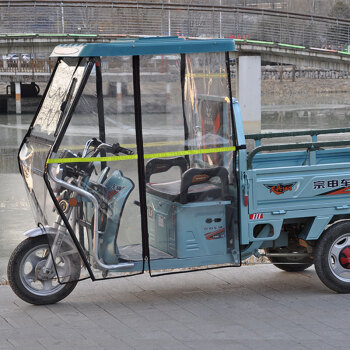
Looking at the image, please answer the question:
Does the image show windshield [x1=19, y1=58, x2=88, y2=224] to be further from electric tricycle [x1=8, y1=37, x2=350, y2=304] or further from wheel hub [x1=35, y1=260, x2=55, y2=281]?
wheel hub [x1=35, y1=260, x2=55, y2=281]

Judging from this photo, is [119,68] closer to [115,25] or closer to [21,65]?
[115,25]

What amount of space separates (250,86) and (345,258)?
87.9 ft

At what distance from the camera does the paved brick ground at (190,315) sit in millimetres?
5375

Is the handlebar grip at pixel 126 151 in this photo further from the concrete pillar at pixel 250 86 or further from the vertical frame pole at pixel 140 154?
the concrete pillar at pixel 250 86

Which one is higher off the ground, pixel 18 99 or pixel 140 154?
pixel 140 154

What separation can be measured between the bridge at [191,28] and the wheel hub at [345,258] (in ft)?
83.5

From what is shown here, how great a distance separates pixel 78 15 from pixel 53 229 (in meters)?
26.9

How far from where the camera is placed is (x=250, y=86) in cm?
3294

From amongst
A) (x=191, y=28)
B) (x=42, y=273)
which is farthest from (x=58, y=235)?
(x=191, y=28)

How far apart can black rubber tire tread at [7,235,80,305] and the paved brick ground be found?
7cm

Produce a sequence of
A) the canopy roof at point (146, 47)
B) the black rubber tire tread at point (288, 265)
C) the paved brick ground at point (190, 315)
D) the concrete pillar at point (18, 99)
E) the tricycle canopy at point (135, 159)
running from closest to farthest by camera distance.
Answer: the paved brick ground at point (190, 315)
the canopy roof at point (146, 47)
the tricycle canopy at point (135, 159)
the black rubber tire tread at point (288, 265)
the concrete pillar at point (18, 99)

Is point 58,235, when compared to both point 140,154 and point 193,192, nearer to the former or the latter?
point 140,154

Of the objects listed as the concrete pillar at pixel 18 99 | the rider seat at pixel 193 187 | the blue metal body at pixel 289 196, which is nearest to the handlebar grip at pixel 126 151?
the rider seat at pixel 193 187

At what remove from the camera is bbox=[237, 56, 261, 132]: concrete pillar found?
3281 centimetres
